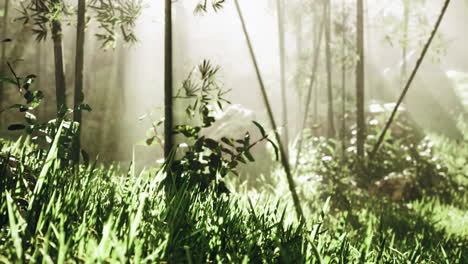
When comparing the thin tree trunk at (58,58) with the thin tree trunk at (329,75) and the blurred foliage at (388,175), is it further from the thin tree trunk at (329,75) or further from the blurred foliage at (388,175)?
the thin tree trunk at (329,75)

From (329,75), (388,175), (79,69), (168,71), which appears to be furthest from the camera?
(329,75)

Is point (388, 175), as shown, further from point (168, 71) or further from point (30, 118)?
point (30, 118)

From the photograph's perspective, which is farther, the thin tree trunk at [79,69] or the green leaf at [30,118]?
the thin tree trunk at [79,69]

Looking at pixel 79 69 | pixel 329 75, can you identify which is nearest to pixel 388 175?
pixel 329 75

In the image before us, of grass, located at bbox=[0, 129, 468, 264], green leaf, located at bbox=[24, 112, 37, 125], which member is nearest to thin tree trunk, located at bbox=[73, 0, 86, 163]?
green leaf, located at bbox=[24, 112, 37, 125]

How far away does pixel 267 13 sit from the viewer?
851 centimetres

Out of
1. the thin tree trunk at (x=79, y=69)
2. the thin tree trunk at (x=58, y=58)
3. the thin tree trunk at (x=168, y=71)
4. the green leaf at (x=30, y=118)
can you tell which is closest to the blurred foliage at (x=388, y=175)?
the thin tree trunk at (x=168, y=71)

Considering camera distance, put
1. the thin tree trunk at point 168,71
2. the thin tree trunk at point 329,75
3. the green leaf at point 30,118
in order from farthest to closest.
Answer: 1. the thin tree trunk at point 329,75
2. the thin tree trunk at point 168,71
3. the green leaf at point 30,118

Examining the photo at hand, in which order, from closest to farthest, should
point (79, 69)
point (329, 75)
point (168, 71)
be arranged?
point (168, 71) → point (79, 69) → point (329, 75)

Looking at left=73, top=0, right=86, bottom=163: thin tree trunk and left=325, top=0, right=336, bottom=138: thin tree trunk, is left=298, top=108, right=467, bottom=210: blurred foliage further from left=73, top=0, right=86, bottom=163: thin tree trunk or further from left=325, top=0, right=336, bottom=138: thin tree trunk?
left=73, top=0, right=86, bottom=163: thin tree trunk

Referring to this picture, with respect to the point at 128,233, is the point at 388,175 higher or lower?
lower

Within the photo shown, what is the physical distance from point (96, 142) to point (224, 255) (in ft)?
26.9

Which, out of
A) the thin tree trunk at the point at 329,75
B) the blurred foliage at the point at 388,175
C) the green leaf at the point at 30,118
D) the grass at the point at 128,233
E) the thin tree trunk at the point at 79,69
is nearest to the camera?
the grass at the point at 128,233

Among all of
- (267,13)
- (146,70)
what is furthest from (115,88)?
(267,13)
